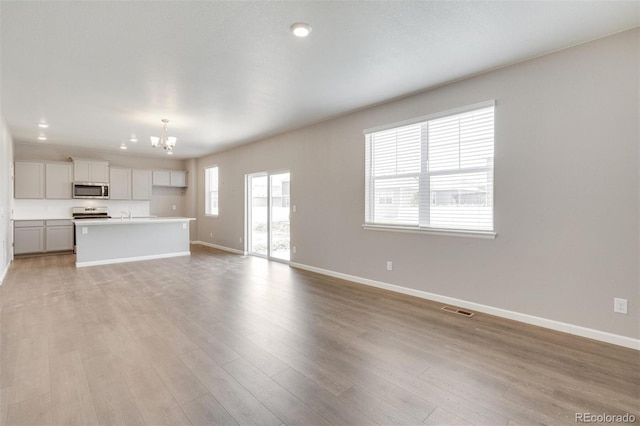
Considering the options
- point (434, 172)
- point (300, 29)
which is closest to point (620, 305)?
point (434, 172)

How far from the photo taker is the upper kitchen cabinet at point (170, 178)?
901 centimetres

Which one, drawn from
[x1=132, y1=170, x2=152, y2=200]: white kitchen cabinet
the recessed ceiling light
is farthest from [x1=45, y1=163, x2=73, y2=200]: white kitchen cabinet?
the recessed ceiling light

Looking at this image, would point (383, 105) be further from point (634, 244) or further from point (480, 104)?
point (634, 244)

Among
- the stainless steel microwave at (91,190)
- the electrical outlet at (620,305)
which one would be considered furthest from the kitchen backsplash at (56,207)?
the electrical outlet at (620,305)

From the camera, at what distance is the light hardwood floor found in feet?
5.97

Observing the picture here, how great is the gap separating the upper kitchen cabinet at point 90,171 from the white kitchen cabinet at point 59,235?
1.16 metres

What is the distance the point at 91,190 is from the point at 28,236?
1641mm

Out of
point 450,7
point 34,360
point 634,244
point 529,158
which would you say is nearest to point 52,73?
point 34,360

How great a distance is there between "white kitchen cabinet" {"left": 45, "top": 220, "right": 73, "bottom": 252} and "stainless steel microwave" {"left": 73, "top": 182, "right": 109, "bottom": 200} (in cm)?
76

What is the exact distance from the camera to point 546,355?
8.12 feet

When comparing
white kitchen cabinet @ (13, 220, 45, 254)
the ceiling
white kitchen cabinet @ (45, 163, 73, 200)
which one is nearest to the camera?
the ceiling

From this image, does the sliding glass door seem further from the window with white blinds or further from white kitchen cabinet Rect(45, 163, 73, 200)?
white kitchen cabinet Rect(45, 163, 73, 200)

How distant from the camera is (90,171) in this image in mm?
7801

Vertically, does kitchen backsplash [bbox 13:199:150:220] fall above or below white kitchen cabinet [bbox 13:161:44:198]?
below
